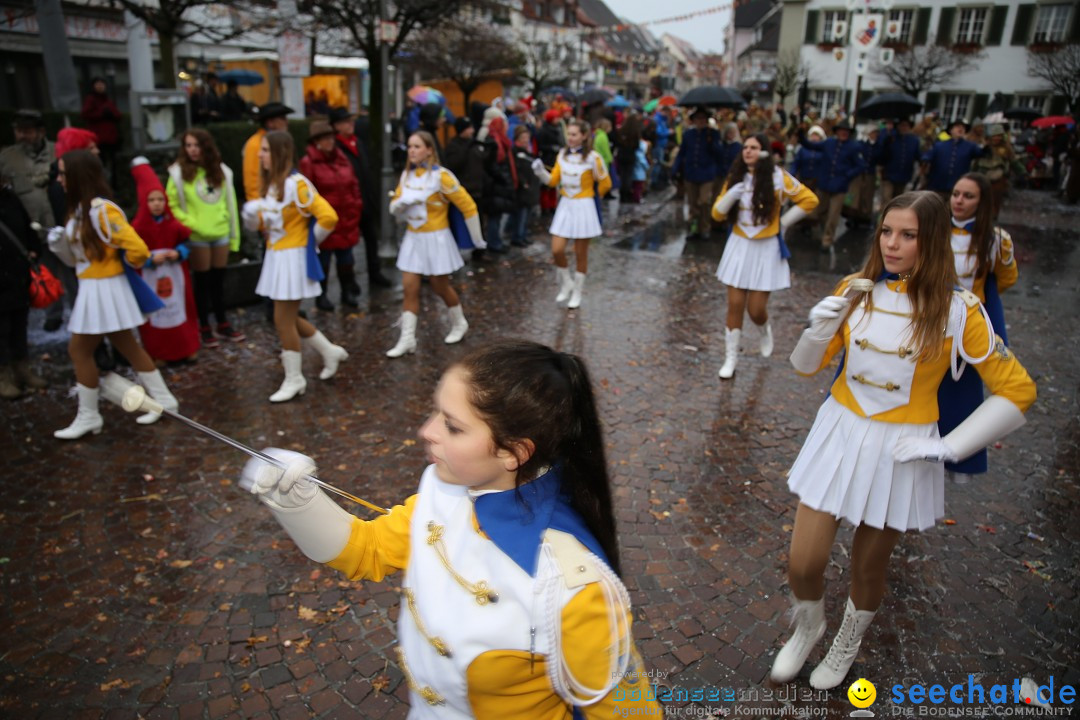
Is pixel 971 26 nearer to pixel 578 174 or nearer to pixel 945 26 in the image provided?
pixel 945 26

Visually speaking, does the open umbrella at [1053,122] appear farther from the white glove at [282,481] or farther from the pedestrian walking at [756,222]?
the white glove at [282,481]

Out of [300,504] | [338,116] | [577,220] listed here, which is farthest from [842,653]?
[338,116]

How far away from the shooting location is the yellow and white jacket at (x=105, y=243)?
4.99 m

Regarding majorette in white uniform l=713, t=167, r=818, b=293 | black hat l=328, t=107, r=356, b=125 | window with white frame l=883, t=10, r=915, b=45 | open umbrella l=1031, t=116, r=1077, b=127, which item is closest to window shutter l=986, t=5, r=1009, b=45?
window with white frame l=883, t=10, r=915, b=45

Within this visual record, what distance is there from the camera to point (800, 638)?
10.5ft

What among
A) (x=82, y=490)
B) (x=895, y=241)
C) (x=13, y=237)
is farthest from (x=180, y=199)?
(x=895, y=241)

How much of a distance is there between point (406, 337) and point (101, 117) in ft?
27.1

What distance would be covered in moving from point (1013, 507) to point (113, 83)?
2953cm

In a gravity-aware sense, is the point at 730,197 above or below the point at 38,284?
above

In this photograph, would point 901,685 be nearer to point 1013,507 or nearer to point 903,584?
point 903,584

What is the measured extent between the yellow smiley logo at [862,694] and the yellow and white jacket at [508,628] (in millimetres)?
1798

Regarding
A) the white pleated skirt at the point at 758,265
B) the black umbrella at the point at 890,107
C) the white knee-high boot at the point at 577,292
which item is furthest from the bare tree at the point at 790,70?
the white pleated skirt at the point at 758,265

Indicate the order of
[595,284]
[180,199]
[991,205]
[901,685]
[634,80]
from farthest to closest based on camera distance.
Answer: [634,80] → [595,284] → [180,199] → [991,205] → [901,685]

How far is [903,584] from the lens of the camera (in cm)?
385
